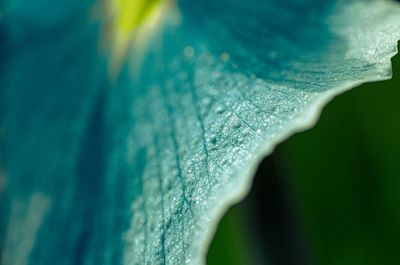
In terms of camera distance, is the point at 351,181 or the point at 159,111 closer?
the point at 159,111

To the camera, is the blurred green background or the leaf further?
the blurred green background

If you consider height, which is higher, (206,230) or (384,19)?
(384,19)

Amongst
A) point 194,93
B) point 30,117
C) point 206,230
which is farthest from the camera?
point 30,117

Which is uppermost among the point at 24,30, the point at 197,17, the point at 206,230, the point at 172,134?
the point at 24,30

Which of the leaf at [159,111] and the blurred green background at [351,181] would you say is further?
the blurred green background at [351,181]

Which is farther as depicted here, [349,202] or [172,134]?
[349,202]

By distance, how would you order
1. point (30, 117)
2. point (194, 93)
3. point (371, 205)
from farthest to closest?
point (371, 205) < point (30, 117) < point (194, 93)

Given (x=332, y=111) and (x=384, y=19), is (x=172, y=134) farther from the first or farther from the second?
(x=332, y=111)

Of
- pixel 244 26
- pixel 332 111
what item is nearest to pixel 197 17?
pixel 244 26
